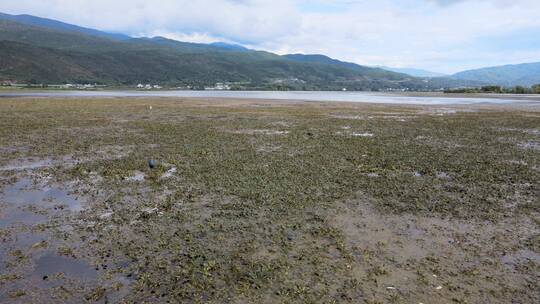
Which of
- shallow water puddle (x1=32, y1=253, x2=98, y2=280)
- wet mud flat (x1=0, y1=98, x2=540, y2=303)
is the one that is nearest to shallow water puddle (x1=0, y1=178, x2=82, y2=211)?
wet mud flat (x1=0, y1=98, x2=540, y2=303)

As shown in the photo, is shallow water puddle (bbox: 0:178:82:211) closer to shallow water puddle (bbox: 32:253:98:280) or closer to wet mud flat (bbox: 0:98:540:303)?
wet mud flat (bbox: 0:98:540:303)

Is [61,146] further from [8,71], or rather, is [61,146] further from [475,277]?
[8,71]

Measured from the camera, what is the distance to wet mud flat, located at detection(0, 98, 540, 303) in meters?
6.96

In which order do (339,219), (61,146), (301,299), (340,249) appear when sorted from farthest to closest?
(61,146) → (339,219) → (340,249) → (301,299)

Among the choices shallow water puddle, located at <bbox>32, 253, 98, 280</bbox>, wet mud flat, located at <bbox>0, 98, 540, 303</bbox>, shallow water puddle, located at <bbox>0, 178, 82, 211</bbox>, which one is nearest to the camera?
wet mud flat, located at <bbox>0, 98, 540, 303</bbox>

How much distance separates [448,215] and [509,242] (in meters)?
1.99

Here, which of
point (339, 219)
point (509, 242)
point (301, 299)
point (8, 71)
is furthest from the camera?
point (8, 71)

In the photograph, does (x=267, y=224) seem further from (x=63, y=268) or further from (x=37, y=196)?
(x=37, y=196)

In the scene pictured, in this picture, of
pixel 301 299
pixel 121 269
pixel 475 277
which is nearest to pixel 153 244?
pixel 121 269

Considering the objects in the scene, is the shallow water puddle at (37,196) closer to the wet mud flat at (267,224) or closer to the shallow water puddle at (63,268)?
the wet mud flat at (267,224)

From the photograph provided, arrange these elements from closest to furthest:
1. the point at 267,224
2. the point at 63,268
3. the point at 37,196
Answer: the point at 63,268
the point at 267,224
the point at 37,196

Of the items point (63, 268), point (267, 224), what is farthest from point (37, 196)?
point (267, 224)

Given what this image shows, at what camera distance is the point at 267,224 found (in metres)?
10.1

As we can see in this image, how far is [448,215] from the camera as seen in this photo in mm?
11172
